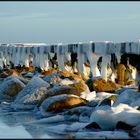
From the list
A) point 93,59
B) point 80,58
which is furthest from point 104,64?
point 80,58

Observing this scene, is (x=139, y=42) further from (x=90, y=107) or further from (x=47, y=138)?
(x=47, y=138)


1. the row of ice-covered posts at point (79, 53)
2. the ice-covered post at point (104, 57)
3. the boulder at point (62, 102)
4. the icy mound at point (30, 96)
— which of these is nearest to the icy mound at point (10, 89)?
the icy mound at point (30, 96)

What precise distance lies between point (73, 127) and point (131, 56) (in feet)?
30.5

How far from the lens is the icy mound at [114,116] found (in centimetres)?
1406

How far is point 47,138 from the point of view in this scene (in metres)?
13.5

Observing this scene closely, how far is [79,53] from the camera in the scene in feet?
97.4

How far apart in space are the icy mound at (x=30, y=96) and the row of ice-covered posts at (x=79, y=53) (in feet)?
13.8

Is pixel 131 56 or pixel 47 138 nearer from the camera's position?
pixel 47 138

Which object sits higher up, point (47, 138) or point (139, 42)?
point (139, 42)

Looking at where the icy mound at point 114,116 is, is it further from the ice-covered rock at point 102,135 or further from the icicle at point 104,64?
the icicle at point 104,64

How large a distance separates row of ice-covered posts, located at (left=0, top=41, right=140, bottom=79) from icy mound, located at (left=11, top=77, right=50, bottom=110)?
4.20m

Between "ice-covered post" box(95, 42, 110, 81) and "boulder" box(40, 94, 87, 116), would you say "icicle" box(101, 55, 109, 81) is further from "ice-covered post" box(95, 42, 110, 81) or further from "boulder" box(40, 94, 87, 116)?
"boulder" box(40, 94, 87, 116)

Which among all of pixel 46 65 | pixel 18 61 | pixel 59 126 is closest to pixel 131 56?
pixel 59 126

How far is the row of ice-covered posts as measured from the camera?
2478 centimetres
